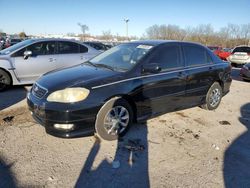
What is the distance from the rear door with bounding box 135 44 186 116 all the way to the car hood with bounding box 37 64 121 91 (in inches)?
25.9

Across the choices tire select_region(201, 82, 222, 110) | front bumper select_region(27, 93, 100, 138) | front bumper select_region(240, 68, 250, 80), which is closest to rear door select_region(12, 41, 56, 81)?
front bumper select_region(27, 93, 100, 138)

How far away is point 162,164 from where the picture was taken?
3346 millimetres

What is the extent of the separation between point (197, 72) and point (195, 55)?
40cm

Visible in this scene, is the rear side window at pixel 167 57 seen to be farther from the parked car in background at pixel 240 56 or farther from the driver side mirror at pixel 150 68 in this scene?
the parked car in background at pixel 240 56

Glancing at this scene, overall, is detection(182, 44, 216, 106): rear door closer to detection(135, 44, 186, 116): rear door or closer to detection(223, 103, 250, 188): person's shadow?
detection(135, 44, 186, 116): rear door

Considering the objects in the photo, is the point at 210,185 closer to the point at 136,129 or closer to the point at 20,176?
the point at 136,129

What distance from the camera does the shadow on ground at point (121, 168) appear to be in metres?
2.90

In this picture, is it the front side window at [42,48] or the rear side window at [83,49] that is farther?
the rear side window at [83,49]

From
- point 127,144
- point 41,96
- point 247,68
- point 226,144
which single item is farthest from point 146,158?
point 247,68

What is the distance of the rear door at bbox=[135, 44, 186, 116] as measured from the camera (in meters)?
4.27

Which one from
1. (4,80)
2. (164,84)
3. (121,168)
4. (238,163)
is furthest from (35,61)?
(238,163)

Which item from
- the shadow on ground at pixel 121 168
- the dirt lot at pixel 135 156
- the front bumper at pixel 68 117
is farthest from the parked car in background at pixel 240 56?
the front bumper at pixel 68 117

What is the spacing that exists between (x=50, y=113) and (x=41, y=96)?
1.33 feet

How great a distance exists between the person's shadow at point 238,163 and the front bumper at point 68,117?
2.00 meters
